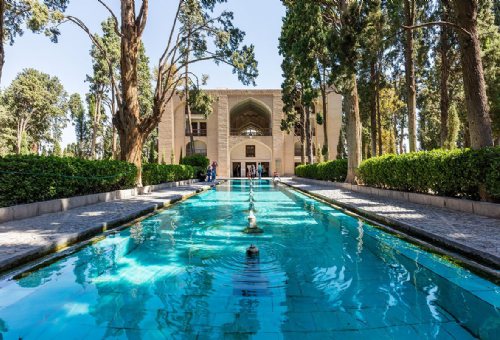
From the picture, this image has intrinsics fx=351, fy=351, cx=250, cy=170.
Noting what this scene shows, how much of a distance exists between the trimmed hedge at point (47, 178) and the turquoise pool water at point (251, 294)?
3084mm

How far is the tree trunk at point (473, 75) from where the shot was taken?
782cm

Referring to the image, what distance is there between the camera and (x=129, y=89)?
14312 mm

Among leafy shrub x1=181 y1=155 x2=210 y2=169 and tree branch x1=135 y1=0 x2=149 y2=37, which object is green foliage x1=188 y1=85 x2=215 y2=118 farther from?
tree branch x1=135 y1=0 x2=149 y2=37

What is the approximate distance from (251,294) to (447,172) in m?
6.67

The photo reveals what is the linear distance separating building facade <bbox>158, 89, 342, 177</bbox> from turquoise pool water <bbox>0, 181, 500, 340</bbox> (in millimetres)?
35173

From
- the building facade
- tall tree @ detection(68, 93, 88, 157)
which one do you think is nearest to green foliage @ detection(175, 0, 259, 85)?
the building facade

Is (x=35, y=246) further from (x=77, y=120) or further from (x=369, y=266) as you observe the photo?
(x=77, y=120)

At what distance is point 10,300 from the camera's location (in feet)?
10.6

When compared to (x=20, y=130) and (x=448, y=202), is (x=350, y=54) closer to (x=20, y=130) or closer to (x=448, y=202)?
(x=448, y=202)

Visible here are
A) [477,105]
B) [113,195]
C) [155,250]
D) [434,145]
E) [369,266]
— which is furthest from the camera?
[434,145]

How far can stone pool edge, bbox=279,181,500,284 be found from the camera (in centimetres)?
379

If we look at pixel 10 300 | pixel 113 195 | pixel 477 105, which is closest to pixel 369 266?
pixel 10 300

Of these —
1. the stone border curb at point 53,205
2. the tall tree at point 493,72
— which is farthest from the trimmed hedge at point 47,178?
the tall tree at point 493,72

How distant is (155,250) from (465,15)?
833 cm
